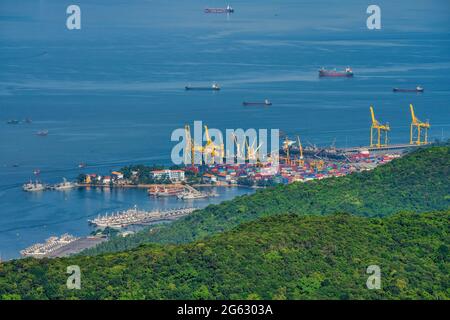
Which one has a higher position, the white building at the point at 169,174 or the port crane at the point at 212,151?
the port crane at the point at 212,151

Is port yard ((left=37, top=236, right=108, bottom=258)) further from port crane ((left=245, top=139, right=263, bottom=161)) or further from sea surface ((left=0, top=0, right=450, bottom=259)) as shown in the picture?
port crane ((left=245, top=139, right=263, bottom=161))

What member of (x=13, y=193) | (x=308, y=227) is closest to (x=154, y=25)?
(x=13, y=193)

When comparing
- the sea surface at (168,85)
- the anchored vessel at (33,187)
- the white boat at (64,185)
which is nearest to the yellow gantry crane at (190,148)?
the sea surface at (168,85)

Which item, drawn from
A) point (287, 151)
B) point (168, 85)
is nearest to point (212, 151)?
point (287, 151)

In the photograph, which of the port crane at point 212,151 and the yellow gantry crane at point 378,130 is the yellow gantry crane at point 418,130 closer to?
the yellow gantry crane at point 378,130

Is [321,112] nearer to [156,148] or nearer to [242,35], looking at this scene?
[156,148]
